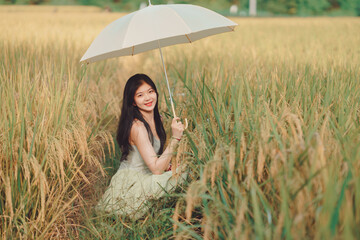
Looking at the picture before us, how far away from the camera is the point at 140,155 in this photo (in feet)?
6.37

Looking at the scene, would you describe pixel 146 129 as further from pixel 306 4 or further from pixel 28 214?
pixel 306 4

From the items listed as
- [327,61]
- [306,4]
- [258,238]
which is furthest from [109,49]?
[306,4]

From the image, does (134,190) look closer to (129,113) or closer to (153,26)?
(129,113)

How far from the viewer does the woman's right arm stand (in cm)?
175

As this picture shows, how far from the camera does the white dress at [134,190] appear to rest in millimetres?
1740

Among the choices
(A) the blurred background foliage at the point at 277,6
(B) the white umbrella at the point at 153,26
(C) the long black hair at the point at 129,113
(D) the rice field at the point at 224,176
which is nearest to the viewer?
(D) the rice field at the point at 224,176

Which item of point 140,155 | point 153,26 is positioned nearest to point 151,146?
point 140,155

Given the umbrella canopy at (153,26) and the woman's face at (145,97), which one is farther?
the woman's face at (145,97)

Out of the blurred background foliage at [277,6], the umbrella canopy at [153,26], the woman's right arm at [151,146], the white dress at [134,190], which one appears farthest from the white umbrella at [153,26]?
the blurred background foliage at [277,6]

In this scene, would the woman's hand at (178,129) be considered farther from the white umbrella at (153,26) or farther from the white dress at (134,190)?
the white dress at (134,190)

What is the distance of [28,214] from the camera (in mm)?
1588

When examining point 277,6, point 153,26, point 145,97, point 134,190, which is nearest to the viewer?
point 153,26

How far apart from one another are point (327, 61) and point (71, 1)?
41.5 m

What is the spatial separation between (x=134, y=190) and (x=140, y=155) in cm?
20
